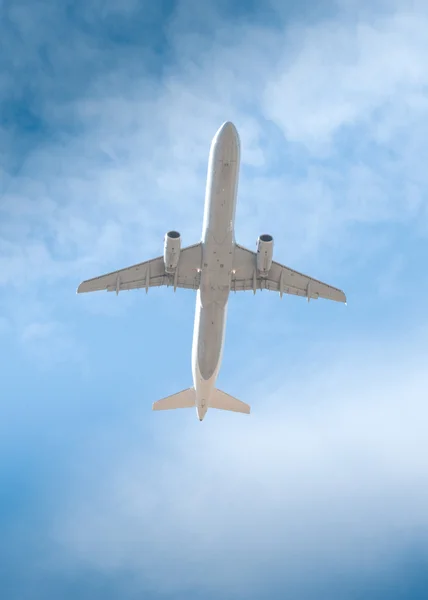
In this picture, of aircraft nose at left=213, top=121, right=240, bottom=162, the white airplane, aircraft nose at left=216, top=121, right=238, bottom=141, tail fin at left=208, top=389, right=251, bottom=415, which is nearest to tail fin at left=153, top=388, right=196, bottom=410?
the white airplane

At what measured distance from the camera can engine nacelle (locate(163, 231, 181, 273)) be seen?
146 feet

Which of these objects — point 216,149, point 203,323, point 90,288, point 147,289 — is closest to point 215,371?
point 203,323

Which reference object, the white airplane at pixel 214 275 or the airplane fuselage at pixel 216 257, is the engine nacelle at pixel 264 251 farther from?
the airplane fuselage at pixel 216 257

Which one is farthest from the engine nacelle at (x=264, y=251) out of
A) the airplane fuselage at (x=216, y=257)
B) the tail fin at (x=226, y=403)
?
the tail fin at (x=226, y=403)

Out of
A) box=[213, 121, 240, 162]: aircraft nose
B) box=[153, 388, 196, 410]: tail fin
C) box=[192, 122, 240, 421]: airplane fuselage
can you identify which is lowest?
box=[153, 388, 196, 410]: tail fin

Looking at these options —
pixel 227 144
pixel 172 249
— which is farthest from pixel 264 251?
pixel 227 144

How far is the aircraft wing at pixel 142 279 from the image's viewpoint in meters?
47.3

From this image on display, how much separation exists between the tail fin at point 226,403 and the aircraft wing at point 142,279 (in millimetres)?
8220

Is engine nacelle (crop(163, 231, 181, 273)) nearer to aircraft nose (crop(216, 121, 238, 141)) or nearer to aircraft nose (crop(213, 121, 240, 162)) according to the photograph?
aircraft nose (crop(213, 121, 240, 162))

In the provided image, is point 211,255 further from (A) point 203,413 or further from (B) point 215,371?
(A) point 203,413

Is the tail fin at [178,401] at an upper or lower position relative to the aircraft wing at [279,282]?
lower

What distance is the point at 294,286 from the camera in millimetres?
48688

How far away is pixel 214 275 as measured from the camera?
147 feet

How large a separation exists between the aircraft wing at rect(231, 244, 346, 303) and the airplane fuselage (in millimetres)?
2116
